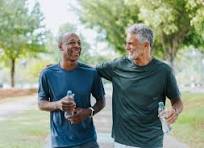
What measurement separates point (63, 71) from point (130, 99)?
1.88 ft

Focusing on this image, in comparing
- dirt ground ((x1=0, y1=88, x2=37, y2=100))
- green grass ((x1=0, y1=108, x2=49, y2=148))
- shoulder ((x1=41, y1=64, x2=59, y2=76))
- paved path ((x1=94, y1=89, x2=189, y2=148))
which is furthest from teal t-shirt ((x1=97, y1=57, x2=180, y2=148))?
dirt ground ((x1=0, y1=88, x2=37, y2=100))

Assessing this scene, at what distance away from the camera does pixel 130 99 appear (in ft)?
13.1

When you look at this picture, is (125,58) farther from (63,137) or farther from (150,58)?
(63,137)

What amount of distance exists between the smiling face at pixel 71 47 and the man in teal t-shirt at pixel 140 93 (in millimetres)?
389

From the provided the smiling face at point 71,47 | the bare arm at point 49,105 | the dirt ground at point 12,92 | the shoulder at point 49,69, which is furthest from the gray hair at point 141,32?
the dirt ground at point 12,92

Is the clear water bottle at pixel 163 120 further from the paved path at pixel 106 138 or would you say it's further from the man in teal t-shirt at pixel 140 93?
the paved path at pixel 106 138

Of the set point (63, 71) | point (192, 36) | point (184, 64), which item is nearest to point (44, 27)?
point (192, 36)

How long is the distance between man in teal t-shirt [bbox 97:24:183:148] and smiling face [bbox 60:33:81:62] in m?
0.39

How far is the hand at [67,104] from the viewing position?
3896mm

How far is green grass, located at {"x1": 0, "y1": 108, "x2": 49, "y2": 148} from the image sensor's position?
10773 mm

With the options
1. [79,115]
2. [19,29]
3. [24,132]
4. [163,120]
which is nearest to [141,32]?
[163,120]

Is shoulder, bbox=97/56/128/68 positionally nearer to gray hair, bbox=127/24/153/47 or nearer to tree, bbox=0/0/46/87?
gray hair, bbox=127/24/153/47

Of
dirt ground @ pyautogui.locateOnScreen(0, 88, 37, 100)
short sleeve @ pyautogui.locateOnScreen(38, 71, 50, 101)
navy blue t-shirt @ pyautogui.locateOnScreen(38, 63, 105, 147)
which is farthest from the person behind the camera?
dirt ground @ pyautogui.locateOnScreen(0, 88, 37, 100)

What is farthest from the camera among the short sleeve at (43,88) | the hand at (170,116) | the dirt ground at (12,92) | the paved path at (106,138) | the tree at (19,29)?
the tree at (19,29)
